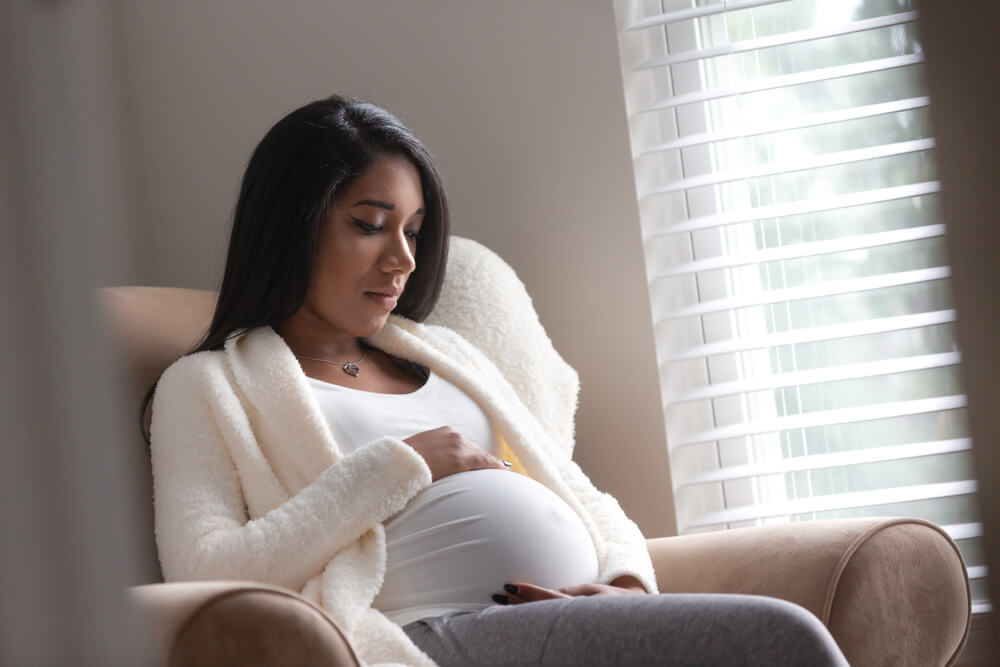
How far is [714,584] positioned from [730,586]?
3cm

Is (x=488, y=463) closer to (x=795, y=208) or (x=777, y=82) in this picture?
(x=795, y=208)

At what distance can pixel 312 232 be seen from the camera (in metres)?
1.40

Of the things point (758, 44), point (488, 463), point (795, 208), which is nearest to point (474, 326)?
point (488, 463)

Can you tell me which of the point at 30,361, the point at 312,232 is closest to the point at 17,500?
the point at 30,361

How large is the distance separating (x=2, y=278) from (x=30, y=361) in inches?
0.5

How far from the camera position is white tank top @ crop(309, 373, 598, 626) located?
47.3 inches

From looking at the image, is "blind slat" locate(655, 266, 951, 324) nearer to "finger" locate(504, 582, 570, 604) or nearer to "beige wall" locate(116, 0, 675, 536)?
"beige wall" locate(116, 0, 675, 536)

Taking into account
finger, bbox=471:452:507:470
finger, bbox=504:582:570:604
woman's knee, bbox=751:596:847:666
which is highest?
finger, bbox=471:452:507:470

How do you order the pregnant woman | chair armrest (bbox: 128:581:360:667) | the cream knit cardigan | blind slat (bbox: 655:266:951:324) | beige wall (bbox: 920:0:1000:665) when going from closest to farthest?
1. beige wall (bbox: 920:0:1000:665)
2. chair armrest (bbox: 128:581:360:667)
3. the pregnant woman
4. the cream knit cardigan
5. blind slat (bbox: 655:266:951:324)

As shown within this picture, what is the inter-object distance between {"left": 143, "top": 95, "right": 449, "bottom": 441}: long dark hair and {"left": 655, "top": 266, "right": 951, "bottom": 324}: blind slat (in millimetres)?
726

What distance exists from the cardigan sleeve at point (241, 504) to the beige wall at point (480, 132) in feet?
2.64

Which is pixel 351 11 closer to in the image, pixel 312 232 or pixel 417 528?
pixel 312 232

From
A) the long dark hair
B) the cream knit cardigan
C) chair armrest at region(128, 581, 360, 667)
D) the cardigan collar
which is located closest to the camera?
chair armrest at region(128, 581, 360, 667)

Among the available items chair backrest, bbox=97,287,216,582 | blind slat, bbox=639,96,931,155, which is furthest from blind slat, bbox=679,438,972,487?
chair backrest, bbox=97,287,216,582
